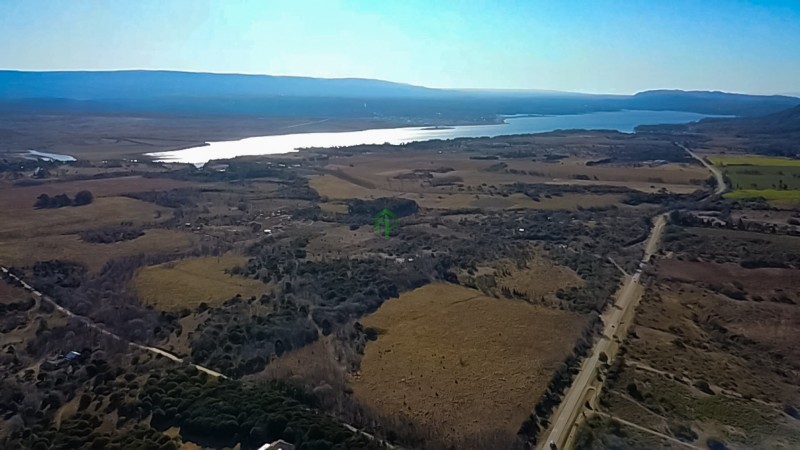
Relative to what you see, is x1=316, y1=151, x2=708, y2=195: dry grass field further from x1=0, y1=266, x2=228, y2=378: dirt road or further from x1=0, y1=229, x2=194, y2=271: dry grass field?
x1=0, y1=266, x2=228, y2=378: dirt road

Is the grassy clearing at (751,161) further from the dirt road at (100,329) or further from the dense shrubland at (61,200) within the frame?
the dirt road at (100,329)

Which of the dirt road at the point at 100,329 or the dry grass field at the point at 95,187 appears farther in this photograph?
the dry grass field at the point at 95,187

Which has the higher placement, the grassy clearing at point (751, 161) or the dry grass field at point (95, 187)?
the grassy clearing at point (751, 161)

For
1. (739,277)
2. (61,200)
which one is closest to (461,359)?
(739,277)

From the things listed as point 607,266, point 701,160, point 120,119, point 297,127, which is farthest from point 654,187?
point 120,119

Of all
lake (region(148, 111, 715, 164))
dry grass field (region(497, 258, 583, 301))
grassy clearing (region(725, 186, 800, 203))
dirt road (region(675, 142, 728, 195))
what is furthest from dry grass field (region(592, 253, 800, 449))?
lake (region(148, 111, 715, 164))

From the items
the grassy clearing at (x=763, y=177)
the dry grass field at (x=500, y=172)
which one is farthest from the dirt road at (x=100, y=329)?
the grassy clearing at (x=763, y=177)

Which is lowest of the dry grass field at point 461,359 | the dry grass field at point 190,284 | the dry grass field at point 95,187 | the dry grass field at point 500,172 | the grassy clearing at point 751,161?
the dry grass field at point 461,359
